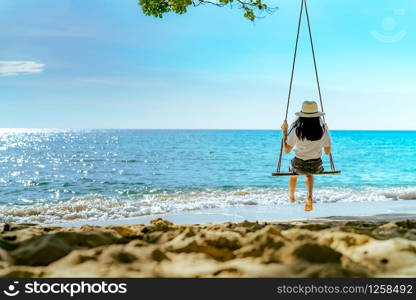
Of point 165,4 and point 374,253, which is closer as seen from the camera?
point 374,253

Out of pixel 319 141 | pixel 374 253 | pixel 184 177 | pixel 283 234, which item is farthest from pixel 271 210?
pixel 184 177

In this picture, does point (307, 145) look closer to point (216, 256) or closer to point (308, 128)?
point (308, 128)

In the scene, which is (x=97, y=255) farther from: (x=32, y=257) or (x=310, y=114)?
(x=310, y=114)

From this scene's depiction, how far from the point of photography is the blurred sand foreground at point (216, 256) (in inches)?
81.1

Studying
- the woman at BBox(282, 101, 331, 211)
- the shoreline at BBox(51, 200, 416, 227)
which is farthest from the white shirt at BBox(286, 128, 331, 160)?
the shoreline at BBox(51, 200, 416, 227)

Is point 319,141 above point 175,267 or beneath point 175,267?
above

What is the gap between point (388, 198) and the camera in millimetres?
10688

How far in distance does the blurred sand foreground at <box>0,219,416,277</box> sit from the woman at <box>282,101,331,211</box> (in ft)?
8.72

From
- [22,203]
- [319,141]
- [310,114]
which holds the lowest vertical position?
[22,203]

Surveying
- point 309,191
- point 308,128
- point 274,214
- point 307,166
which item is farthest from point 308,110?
point 274,214

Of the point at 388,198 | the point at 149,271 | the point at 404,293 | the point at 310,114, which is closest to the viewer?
the point at 404,293

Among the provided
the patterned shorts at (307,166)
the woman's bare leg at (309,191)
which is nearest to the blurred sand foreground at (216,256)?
the patterned shorts at (307,166)

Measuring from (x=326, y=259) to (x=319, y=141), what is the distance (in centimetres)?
344

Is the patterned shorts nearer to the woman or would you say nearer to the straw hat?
the woman
